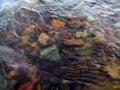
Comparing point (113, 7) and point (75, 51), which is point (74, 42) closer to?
point (75, 51)

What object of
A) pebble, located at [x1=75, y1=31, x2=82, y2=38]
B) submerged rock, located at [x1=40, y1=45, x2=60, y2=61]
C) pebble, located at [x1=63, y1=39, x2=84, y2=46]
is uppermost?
pebble, located at [x1=75, y1=31, x2=82, y2=38]

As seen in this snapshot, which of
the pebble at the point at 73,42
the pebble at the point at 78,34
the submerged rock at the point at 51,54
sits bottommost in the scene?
the submerged rock at the point at 51,54

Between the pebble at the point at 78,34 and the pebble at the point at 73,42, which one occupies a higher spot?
the pebble at the point at 78,34

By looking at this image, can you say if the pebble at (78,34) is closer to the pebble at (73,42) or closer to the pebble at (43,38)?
the pebble at (73,42)

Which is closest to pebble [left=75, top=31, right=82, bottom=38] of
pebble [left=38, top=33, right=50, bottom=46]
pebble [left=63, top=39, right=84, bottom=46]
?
pebble [left=63, top=39, right=84, bottom=46]

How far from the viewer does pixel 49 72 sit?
3.46 ft

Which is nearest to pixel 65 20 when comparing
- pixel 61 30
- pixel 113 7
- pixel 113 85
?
pixel 61 30

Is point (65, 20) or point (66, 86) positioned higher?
point (65, 20)

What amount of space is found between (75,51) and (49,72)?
0.45ft

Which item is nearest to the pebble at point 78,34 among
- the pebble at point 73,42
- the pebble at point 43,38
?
the pebble at point 73,42

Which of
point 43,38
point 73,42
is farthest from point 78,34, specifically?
point 43,38

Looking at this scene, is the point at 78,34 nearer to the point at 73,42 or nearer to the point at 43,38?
the point at 73,42

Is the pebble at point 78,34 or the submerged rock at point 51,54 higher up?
the pebble at point 78,34

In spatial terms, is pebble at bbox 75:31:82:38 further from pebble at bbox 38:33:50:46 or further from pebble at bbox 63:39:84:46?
pebble at bbox 38:33:50:46
